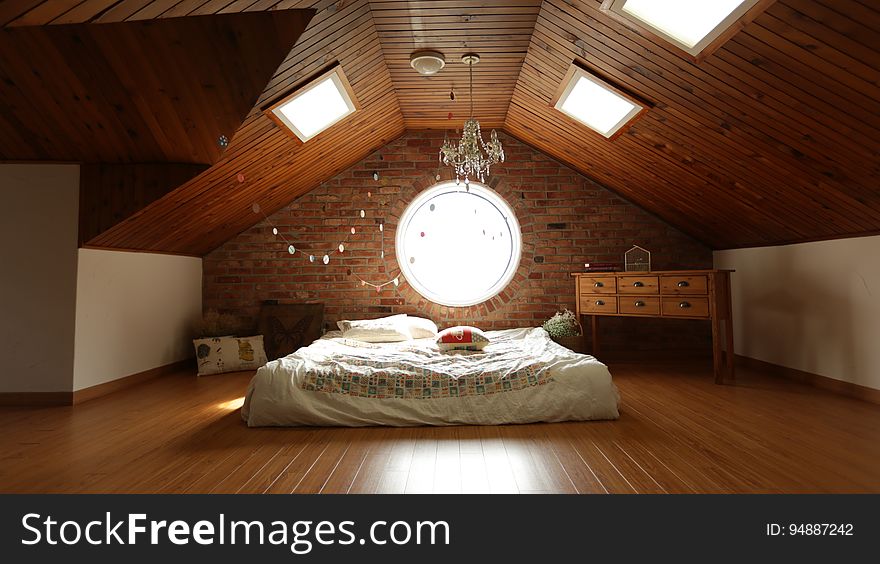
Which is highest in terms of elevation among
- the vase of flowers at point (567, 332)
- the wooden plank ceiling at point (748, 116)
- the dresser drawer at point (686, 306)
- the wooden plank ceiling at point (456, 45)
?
the wooden plank ceiling at point (456, 45)

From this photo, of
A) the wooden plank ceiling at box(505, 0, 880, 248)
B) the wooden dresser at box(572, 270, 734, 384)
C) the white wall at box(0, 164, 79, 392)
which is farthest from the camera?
the wooden dresser at box(572, 270, 734, 384)

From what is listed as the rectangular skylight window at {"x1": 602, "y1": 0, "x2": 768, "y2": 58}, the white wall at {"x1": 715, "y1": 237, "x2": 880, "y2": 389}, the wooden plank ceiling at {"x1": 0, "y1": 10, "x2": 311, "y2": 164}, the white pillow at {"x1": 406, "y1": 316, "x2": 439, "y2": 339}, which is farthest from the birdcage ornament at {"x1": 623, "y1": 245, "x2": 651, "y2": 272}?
the wooden plank ceiling at {"x1": 0, "y1": 10, "x2": 311, "y2": 164}

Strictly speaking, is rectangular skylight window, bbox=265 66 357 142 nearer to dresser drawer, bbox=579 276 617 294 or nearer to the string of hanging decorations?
the string of hanging decorations

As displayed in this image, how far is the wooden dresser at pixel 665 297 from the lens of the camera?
12.1 ft

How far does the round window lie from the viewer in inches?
195

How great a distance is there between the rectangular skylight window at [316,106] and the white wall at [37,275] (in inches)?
58.9

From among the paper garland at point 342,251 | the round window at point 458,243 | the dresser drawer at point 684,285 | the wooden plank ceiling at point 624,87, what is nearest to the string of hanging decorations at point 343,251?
the paper garland at point 342,251

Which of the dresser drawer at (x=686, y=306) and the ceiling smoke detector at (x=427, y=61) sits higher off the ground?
the ceiling smoke detector at (x=427, y=61)

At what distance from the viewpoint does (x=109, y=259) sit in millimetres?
3652

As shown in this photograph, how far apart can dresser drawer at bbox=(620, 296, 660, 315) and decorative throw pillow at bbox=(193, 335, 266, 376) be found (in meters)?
3.30

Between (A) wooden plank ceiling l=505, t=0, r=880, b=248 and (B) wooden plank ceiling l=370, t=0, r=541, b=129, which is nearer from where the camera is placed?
(A) wooden plank ceiling l=505, t=0, r=880, b=248

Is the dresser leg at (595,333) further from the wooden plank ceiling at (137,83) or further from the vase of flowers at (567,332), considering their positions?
the wooden plank ceiling at (137,83)

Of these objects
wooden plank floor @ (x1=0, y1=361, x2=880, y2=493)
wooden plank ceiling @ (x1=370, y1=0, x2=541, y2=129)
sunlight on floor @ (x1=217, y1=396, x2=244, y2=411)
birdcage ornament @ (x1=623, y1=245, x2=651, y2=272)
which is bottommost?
wooden plank floor @ (x1=0, y1=361, x2=880, y2=493)

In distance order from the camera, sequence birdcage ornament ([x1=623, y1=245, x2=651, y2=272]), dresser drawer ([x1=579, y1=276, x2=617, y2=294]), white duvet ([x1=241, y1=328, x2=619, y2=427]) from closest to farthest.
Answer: white duvet ([x1=241, y1=328, x2=619, y2=427])
dresser drawer ([x1=579, y1=276, x2=617, y2=294])
birdcage ornament ([x1=623, y1=245, x2=651, y2=272])
